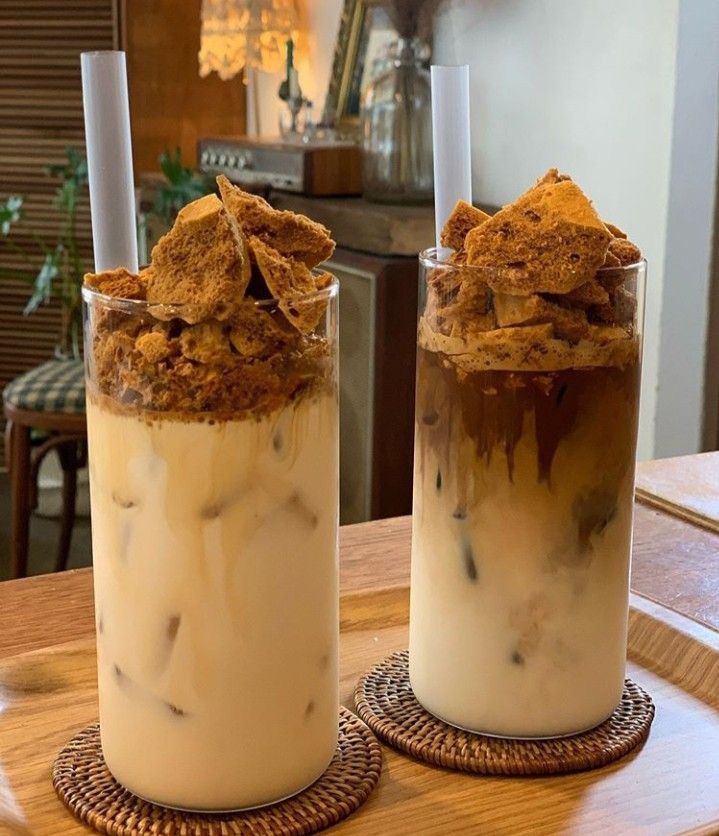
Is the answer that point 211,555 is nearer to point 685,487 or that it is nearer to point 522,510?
point 522,510

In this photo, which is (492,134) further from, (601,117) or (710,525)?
(710,525)

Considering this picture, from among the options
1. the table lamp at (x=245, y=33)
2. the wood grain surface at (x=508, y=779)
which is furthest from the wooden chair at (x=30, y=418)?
the wood grain surface at (x=508, y=779)

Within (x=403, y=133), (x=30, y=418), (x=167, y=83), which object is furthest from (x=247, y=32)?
(x=30, y=418)

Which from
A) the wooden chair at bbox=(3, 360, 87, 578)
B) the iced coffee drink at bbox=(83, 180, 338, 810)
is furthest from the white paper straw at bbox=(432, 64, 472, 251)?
the wooden chair at bbox=(3, 360, 87, 578)

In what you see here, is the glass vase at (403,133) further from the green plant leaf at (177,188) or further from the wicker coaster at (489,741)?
the wicker coaster at (489,741)

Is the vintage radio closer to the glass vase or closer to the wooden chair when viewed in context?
the glass vase
